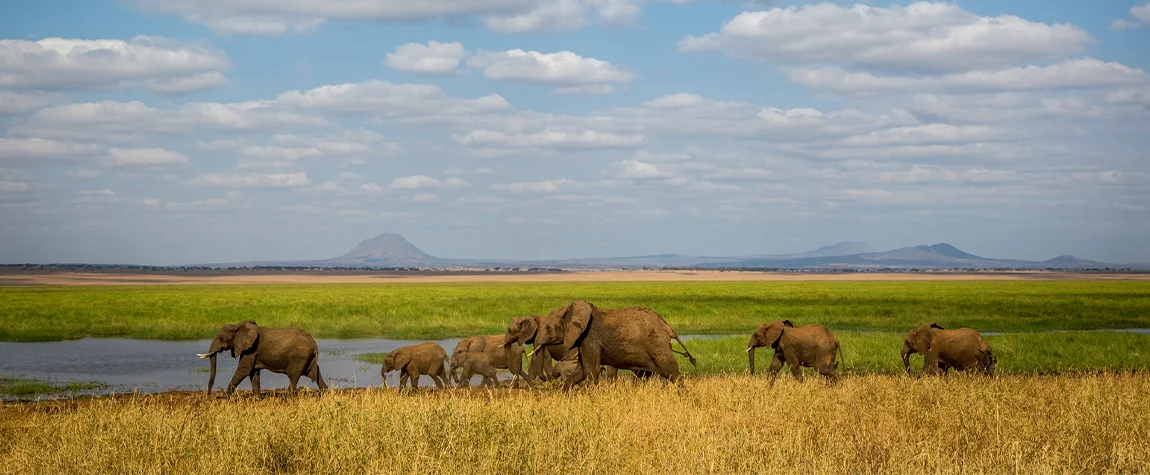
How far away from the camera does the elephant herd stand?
15750mm

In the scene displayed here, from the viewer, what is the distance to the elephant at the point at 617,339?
15.7m

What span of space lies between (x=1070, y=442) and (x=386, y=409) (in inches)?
324

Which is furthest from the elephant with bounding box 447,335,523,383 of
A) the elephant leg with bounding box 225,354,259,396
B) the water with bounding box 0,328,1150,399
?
the elephant leg with bounding box 225,354,259,396

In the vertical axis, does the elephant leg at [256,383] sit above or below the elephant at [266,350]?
below

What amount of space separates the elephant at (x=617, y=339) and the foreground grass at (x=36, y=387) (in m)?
11.4

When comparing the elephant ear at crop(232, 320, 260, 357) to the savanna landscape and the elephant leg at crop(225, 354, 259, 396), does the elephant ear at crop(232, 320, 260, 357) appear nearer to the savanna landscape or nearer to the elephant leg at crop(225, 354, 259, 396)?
the elephant leg at crop(225, 354, 259, 396)

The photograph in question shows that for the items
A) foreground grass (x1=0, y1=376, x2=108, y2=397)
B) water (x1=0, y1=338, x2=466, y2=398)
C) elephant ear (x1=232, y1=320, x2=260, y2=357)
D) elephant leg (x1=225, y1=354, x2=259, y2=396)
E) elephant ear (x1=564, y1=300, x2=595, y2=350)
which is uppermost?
elephant ear (x1=564, y1=300, x2=595, y2=350)

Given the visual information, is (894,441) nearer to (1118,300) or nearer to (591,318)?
(591,318)

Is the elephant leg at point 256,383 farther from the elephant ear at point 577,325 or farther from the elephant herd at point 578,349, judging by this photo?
the elephant ear at point 577,325

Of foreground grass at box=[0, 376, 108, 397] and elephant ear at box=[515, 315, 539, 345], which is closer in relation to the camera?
elephant ear at box=[515, 315, 539, 345]

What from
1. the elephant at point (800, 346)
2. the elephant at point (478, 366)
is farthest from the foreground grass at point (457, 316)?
the elephant at point (800, 346)

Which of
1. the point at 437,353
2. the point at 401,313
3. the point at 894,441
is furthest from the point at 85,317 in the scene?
the point at 894,441

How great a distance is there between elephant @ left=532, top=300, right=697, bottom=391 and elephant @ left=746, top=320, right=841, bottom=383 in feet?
10.6

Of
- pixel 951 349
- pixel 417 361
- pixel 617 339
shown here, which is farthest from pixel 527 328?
pixel 951 349
